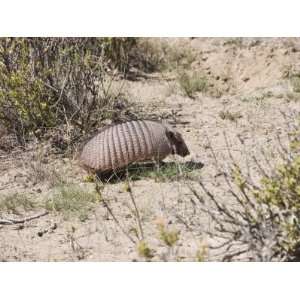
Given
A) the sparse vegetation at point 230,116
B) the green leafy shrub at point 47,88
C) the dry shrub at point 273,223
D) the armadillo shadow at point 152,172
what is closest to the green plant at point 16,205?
the armadillo shadow at point 152,172

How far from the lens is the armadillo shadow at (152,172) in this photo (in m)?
5.84

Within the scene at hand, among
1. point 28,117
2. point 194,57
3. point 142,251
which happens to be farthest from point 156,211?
point 194,57

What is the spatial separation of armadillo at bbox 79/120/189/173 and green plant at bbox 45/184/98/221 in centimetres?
51

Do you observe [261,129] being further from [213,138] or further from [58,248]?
[58,248]

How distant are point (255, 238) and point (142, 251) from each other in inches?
41.5

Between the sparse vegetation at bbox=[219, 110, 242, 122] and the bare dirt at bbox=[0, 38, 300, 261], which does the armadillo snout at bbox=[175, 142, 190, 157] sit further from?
the sparse vegetation at bbox=[219, 110, 242, 122]

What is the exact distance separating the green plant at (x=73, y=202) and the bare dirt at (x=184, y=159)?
58mm

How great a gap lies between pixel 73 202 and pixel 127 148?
0.95 m

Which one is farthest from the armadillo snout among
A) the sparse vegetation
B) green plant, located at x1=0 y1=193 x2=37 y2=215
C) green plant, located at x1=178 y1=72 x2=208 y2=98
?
green plant, located at x1=178 y1=72 x2=208 y2=98

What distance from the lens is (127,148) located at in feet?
20.0

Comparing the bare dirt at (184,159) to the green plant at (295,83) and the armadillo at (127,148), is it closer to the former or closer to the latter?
the green plant at (295,83)

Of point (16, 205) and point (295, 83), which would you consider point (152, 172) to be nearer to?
point (16, 205)

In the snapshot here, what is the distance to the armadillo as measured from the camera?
608cm

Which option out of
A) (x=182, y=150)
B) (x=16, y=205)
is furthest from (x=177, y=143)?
(x=16, y=205)
